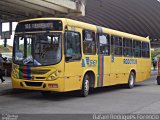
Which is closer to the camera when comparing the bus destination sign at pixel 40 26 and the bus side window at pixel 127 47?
the bus destination sign at pixel 40 26

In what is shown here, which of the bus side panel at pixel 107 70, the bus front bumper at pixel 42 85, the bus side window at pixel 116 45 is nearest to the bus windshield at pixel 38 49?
the bus front bumper at pixel 42 85

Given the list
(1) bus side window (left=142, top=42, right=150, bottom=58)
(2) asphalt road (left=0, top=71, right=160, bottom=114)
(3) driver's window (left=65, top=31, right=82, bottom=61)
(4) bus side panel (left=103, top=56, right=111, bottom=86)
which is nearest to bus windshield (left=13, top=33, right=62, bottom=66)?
(3) driver's window (left=65, top=31, right=82, bottom=61)

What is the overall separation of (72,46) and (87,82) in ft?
5.56

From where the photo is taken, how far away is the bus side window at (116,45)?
17.5 meters

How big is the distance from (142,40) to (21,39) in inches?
363

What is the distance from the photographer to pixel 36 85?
13.6 meters

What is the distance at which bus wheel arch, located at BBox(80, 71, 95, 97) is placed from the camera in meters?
14.7

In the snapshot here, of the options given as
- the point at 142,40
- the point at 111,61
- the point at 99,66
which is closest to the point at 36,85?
the point at 99,66

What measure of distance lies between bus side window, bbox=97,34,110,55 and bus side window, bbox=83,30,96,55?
557 mm

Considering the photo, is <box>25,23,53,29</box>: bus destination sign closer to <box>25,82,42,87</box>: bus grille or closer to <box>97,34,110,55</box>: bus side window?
<box>25,82,42,87</box>: bus grille

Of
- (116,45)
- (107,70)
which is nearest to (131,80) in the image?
(116,45)

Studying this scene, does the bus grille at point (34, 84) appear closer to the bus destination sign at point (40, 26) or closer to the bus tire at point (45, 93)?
the bus tire at point (45, 93)

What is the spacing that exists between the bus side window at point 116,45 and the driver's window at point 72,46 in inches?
134

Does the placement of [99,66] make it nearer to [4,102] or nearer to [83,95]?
[83,95]
